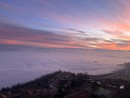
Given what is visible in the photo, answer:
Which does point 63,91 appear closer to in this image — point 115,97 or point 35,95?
point 35,95

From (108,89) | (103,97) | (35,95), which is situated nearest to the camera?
(103,97)

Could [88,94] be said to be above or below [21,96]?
above

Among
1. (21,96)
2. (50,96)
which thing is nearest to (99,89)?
(50,96)

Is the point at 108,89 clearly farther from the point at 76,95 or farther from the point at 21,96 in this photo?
the point at 21,96

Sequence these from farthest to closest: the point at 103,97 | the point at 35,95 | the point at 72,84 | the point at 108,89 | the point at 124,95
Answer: the point at 72,84, the point at 35,95, the point at 108,89, the point at 103,97, the point at 124,95

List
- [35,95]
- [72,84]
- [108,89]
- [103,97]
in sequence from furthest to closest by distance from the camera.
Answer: [72,84] → [35,95] → [108,89] → [103,97]

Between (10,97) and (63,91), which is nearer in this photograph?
(63,91)

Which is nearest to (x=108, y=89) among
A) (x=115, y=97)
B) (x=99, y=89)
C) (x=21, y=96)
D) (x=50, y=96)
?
(x=99, y=89)

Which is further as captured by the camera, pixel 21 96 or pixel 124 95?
pixel 21 96

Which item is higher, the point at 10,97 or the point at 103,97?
the point at 103,97
